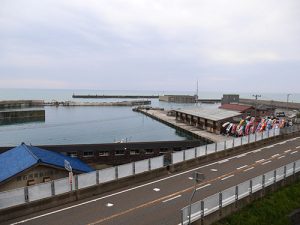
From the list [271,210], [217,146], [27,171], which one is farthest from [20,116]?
[271,210]

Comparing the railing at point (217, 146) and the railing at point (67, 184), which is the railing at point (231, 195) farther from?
the railing at point (217, 146)

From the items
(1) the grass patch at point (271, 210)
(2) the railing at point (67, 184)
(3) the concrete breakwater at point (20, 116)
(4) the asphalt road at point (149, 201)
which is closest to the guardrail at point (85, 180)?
(2) the railing at point (67, 184)

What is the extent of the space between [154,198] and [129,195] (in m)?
1.46

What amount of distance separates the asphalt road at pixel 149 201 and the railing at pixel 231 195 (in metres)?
1.14

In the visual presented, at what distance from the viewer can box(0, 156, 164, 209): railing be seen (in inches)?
533

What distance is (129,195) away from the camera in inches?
664

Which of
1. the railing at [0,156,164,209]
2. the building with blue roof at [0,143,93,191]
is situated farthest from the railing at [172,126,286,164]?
the building with blue roof at [0,143,93,191]

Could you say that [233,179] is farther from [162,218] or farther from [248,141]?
[248,141]

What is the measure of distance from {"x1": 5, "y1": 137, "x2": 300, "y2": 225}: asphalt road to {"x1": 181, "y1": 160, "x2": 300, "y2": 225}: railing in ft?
3.75

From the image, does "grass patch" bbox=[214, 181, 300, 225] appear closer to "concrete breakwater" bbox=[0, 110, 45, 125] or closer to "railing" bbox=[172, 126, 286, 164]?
"railing" bbox=[172, 126, 286, 164]

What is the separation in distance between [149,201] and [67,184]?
14.8ft

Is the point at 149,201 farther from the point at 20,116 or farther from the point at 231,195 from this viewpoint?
the point at 20,116

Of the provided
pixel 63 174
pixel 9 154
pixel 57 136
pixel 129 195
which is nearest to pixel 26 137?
pixel 57 136

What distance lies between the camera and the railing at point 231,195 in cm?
1340
